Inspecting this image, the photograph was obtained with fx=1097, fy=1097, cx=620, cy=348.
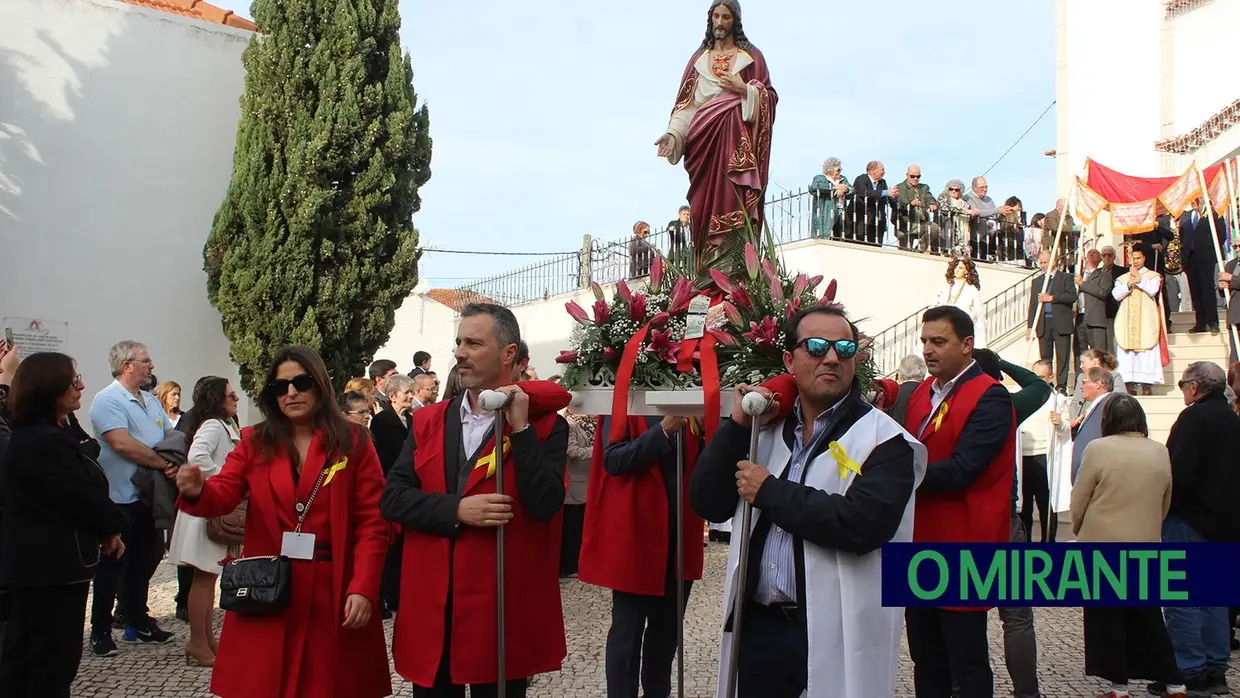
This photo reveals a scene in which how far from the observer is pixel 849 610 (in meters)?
3.28

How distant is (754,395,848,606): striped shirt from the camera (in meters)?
3.43

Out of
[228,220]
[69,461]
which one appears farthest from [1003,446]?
[228,220]

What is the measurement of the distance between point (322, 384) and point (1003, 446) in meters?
2.78

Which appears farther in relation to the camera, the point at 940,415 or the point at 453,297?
the point at 453,297

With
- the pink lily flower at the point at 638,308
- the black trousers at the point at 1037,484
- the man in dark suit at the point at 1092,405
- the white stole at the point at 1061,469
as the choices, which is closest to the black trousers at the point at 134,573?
the pink lily flower at the point at 638,308

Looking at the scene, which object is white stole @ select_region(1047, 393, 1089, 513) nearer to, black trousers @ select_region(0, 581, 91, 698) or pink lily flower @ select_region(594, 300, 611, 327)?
pink lily flower @ select_region(594, 300, 611, 327)

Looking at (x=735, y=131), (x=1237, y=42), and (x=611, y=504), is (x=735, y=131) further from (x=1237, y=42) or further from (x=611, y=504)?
(x=1237, y=42)

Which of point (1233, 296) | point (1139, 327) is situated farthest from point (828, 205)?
point (1233, 296)

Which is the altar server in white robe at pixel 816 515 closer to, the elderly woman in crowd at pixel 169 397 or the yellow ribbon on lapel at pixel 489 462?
the yellow ribbon on lapel at pixel 489 462

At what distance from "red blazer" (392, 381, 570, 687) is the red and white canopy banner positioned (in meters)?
13.9

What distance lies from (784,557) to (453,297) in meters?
25.2

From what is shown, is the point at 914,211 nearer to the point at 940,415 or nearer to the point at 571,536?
the point at 571,536

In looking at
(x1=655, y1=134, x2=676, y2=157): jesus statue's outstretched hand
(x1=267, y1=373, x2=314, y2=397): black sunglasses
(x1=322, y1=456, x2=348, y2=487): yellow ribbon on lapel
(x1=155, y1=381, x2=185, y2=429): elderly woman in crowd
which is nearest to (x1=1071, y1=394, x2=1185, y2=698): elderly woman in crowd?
(x1=655, y1=134, x2=676, y2=157): jesus statue's outstretched hand

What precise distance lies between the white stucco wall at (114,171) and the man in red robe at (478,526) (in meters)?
11.9
